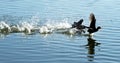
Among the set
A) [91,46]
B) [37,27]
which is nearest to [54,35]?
[37,27]

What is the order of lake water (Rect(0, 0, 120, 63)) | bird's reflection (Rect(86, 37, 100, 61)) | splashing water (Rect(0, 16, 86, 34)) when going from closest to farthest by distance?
lake water (Rect(0, 0, 120, 63)) → bird's reflection (Rect(86, 37, 100, 61)) → splashing water (Rect(0, 16, 86, 34))

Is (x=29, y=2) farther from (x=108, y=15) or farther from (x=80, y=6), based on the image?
(x=108, y=15)

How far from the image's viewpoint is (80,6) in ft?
113

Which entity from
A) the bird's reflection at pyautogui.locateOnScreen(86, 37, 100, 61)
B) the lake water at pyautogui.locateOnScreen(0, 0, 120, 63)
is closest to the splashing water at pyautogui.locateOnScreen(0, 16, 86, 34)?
the lake water at pyautogui.locateOnScreen(0, 0, 120, 63)

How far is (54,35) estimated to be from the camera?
901 inches

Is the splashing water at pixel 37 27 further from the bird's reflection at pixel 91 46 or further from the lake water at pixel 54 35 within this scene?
the bird's reflection at pixel 91 46

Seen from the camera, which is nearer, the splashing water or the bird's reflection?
the bird's reflection

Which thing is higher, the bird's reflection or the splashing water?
the splashing water

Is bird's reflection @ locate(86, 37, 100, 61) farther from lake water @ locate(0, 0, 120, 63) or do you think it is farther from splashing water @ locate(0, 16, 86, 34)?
splashing water @ locate(0, 16, 86, 34)

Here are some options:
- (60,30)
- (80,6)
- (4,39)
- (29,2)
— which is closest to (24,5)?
(29,2)

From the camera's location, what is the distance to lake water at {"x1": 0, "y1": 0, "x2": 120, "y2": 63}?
18.0 metres

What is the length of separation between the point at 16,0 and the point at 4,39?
15.7 metres

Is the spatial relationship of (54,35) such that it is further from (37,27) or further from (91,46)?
(91,46)

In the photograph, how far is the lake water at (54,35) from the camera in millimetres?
18047
